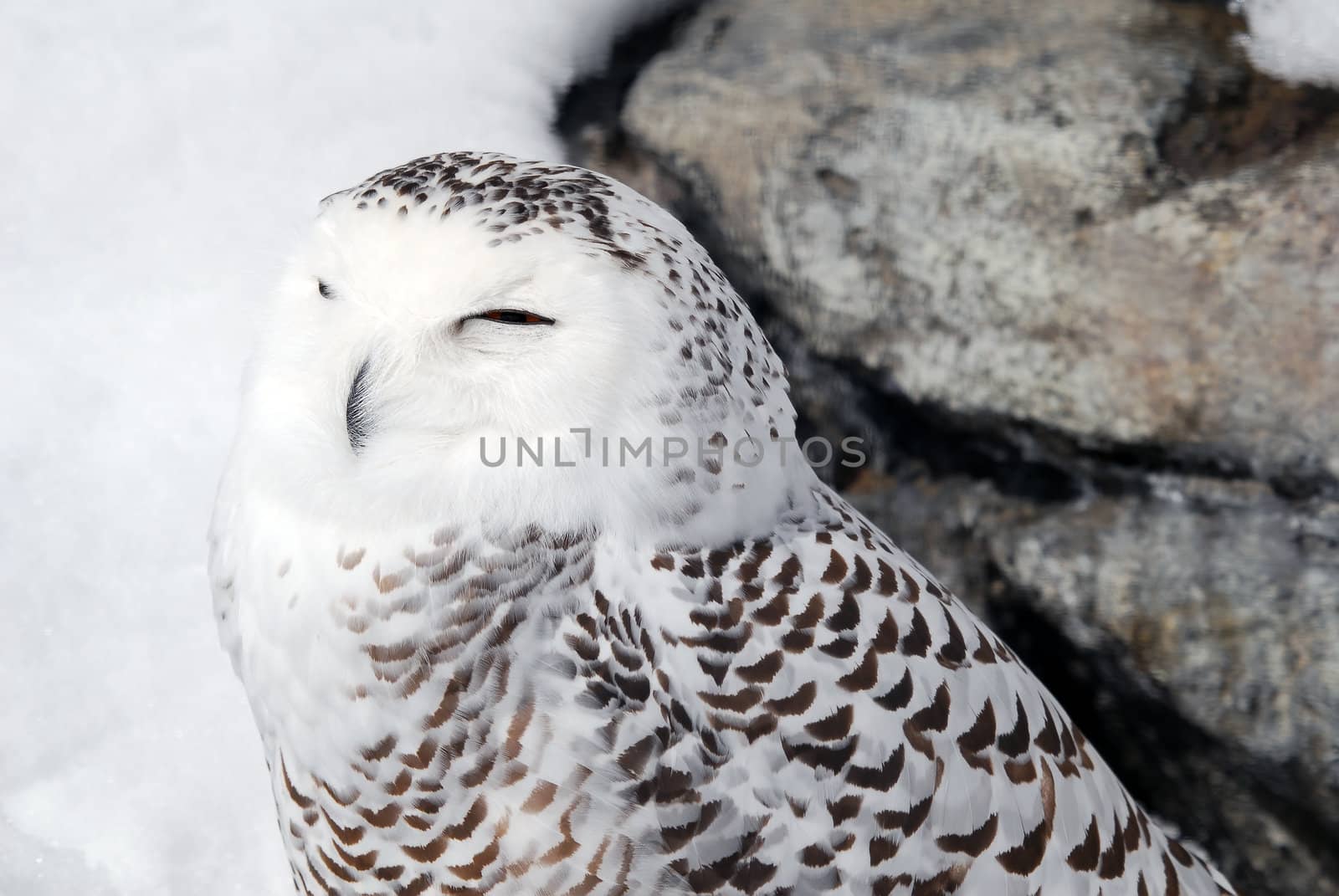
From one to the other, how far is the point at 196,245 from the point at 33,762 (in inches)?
36.5

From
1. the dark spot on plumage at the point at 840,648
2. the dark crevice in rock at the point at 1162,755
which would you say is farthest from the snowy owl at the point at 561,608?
the dark crevice in rock at the point at 1162,755

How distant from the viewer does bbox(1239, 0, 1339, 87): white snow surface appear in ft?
5.34

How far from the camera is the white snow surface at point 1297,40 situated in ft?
5.34

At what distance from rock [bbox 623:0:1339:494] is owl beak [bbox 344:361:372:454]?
3.73 ft

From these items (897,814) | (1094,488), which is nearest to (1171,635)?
(1094,488)

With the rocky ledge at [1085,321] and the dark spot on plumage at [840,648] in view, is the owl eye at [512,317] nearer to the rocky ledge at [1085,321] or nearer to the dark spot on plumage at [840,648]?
the dark spot on plumage at [840,648]

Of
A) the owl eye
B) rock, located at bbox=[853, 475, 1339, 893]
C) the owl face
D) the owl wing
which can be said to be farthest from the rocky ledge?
the owl eye

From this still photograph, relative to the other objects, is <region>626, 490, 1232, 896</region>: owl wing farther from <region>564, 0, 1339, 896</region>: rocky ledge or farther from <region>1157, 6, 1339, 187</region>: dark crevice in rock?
<region>1157, 6, 1339, 187</region>: dark crevice in rock

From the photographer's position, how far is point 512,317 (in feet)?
3.08

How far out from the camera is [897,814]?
1.03m

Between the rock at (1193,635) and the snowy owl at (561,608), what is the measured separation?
0.78 meters

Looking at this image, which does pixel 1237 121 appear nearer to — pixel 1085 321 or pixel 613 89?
pixel 1085 321

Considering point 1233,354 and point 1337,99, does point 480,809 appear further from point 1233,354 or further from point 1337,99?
point 1337,99

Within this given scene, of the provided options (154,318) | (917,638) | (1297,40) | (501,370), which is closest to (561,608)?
(501,370)
